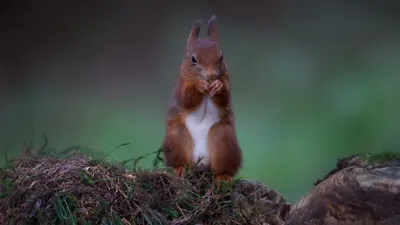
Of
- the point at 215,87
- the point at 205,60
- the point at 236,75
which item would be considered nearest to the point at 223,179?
the point at 215,87

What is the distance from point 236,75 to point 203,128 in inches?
32.0

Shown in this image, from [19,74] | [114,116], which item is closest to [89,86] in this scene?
[114,116]

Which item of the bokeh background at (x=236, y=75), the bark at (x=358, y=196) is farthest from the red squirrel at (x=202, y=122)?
the bokeh background at (x=236, y=75)

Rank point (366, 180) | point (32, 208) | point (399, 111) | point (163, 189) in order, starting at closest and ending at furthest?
point (366, 180), point (32, 208), point (163, 189), point (399, 111)

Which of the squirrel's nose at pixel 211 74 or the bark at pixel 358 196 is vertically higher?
the squirrel's nose at pixel 211 74

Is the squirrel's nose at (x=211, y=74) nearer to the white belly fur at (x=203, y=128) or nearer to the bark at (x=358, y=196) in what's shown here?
the white belly fur at (x=203, y=128)

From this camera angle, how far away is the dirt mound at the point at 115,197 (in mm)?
1975

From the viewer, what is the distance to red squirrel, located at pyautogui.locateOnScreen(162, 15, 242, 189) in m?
2.32

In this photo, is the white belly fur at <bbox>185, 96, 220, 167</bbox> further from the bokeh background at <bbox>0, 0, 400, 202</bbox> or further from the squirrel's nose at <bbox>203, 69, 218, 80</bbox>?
the bokeh background at <bbox>0, 0, 400, 202</bbox>

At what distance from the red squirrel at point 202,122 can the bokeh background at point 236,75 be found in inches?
28.8

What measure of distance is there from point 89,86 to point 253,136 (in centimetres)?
100

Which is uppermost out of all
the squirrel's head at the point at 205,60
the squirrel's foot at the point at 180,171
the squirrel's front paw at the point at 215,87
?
the squirrel's head at the point at 205,60

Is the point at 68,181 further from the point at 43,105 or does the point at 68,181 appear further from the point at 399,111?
the point at 399,111

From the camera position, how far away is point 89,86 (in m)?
3.21
